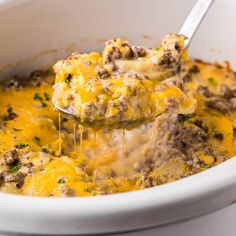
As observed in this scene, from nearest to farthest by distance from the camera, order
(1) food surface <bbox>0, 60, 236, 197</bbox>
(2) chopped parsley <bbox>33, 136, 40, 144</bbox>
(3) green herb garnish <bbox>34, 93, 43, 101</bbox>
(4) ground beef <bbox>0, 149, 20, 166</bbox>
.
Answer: (1) food surface <bbox>0, 60, 236, 197</bbox>, (4) ground beef <bbox>0, 149, 20, 166</bbox>, (2) chopped parsley <bbox>33, 136, 40, 144</bbox>, (3) green herb garnish <bbox>34, 93, 43, 101</bbox>

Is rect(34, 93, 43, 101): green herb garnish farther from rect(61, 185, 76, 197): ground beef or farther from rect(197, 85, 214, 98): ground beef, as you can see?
rect(61, 185, 76, 197): ground beef

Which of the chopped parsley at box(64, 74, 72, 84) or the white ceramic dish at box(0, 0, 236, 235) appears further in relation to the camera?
the white ceramic dish at box(0, 0, 236, 235)

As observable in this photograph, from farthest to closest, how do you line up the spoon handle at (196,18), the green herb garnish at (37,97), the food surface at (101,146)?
1. the green herb garnish at (37,97)
2. the spoon handle at (196,18)
3. the food surface at (101,146)

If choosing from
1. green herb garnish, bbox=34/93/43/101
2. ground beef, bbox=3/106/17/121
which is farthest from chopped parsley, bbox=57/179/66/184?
green herb garnish, bbox=34/93/43/101

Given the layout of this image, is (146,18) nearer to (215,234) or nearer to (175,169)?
(175,169)

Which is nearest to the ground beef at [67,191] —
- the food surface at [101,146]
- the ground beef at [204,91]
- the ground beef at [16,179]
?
the food surface at [101,146]

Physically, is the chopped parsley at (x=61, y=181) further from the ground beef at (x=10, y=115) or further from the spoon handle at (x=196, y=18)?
the spoon handle at (x=196, y=18)
